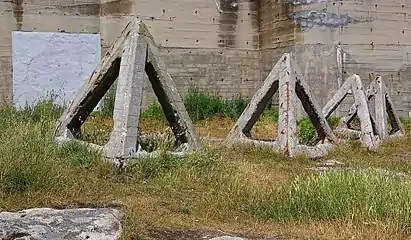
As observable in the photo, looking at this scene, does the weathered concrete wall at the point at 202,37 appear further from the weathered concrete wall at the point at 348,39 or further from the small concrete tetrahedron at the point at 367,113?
the small concrete tetrahedron at the point at 367,113

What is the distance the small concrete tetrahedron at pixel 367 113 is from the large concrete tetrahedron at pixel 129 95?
4735 millimetres

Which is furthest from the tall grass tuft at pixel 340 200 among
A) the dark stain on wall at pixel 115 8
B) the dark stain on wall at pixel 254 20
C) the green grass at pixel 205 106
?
the dark stain on wall at pixel 254 20

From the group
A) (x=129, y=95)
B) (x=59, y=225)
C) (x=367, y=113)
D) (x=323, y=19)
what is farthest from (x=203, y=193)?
(x=323, y=19)

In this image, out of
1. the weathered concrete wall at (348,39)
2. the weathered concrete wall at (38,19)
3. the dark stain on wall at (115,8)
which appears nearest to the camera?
the weathered concrete wall at (348,39)

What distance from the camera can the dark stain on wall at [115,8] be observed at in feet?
52.5

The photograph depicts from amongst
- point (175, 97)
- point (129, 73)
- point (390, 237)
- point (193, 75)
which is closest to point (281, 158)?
point (175, 97)

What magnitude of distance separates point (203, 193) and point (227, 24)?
1183cm

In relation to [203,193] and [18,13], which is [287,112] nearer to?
[203,193]

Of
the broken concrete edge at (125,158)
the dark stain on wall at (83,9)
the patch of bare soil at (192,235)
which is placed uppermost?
the dark stain on wall at (83,9)

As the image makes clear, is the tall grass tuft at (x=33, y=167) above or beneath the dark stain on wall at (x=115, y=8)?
beneath

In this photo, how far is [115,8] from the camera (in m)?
16.0

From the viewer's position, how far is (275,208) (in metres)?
4.93

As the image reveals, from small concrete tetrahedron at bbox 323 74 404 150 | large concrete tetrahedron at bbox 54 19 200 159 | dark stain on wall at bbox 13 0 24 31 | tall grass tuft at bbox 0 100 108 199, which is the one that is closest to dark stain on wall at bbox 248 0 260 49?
small concrete tetrahedron at bbox 323 74 404 150

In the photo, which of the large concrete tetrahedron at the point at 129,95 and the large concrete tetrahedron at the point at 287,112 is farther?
the large concrete tetrahedron at the point at 287,112
